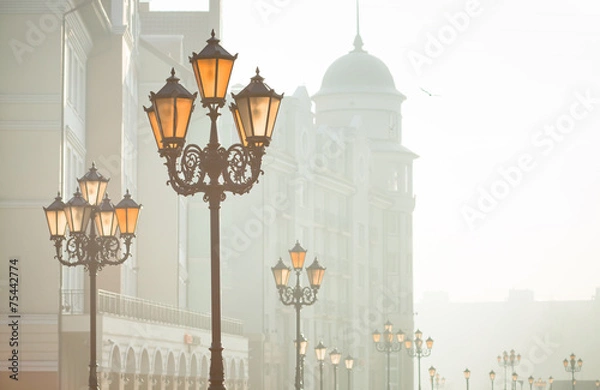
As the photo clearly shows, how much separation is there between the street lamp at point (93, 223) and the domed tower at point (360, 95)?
69140 mm

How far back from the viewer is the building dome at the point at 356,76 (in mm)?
96750

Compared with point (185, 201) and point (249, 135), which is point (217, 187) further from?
point (185, 201)

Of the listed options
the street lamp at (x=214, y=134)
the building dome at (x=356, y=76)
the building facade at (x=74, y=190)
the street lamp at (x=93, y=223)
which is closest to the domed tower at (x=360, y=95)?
the building dome at (x=356, y=76)

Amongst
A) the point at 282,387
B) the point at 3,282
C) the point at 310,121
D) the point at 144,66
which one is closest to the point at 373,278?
the point at 310,121

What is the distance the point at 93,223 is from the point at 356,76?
7187cm

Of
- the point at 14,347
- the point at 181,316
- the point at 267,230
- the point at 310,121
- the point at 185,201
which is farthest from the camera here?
the point at 310,121

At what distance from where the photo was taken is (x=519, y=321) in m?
169

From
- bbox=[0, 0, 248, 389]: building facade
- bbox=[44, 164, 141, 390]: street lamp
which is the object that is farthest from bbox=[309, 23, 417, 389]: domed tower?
bbox=[44, 164, 141, 390]: street lamp

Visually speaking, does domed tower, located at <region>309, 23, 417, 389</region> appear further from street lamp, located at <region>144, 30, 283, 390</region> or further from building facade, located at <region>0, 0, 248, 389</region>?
street lamp, located at <region>144, 30, 283, 390</region>

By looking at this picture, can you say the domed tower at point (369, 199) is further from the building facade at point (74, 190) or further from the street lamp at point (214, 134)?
the street lamp at point (214, 134)

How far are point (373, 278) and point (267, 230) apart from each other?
23.7m

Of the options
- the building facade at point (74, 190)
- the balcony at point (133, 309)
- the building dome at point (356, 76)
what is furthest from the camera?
the building dome at point (356, 76)

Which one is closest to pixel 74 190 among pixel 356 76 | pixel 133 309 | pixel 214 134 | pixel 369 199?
pixel 133 309

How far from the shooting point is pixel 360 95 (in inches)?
3807
